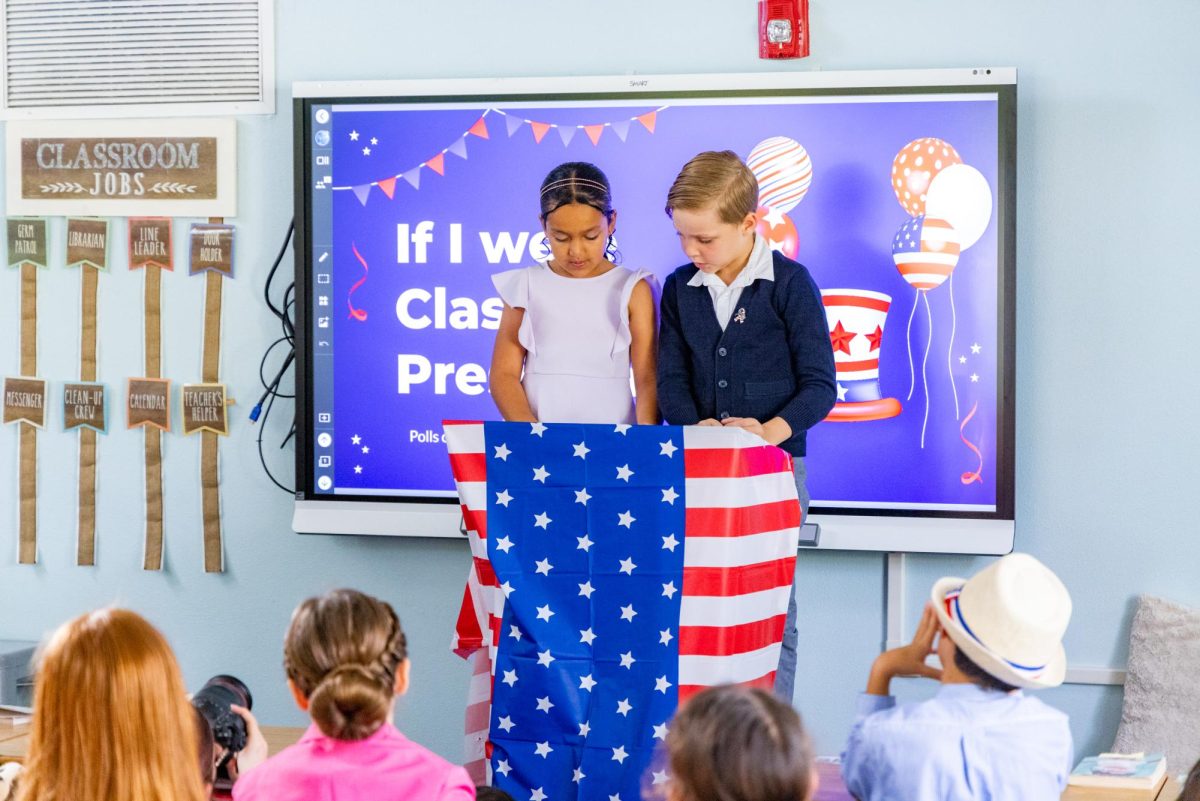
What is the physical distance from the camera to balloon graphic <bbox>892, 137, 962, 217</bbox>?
11.1 feet

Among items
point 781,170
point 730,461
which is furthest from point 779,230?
point 730,461

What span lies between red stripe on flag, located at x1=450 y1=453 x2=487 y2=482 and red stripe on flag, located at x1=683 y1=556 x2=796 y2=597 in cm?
42

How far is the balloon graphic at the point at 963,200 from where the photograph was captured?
336 centimetres

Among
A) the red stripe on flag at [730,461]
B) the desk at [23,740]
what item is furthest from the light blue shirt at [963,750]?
the desk at [23,740]

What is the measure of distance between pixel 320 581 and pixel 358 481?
36cm

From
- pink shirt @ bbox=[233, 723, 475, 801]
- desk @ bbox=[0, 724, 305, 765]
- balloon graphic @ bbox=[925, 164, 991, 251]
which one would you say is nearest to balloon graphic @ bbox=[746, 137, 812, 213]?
balloon graphic @ bbox=[925, 164, 991, 251]

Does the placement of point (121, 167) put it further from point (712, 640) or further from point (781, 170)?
point (712, 640)

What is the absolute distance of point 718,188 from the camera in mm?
2582

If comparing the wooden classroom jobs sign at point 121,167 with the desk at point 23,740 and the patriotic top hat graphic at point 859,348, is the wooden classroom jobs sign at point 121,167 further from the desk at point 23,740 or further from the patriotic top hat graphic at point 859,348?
the patriotic top hat graphic at point 859,348

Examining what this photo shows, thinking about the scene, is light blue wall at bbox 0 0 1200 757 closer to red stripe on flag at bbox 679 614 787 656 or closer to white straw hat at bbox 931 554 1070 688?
red stripe on flag at bbox 679 614 787 656

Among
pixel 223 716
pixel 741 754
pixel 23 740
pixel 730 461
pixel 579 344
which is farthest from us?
pixel 23 740

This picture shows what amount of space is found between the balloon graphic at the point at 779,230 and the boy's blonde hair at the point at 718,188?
2.85 feet

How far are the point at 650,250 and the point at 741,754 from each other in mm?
2259

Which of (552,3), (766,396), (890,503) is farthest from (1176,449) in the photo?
(552,3)
